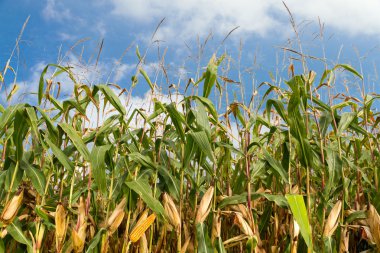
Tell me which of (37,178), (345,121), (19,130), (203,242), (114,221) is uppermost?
(345,121)

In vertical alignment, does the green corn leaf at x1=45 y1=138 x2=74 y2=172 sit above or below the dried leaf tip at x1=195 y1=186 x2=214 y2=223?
A: above

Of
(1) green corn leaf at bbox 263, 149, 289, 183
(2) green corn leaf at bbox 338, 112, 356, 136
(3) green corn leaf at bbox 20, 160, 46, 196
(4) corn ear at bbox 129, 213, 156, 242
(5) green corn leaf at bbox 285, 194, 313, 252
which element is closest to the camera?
(5) green corn leaf at bbox 285, 194, 313, 252

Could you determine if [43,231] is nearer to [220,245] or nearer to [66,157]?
[66,157]

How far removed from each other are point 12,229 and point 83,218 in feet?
1.44

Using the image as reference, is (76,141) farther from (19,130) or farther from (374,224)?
(374,224)

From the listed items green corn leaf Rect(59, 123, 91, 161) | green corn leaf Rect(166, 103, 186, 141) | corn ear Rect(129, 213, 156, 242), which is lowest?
corn ear Rect(129, 213, 156, 242)

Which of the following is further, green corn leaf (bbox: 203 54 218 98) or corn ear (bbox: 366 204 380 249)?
green corn leaf (bbox: 203 54 218 98)

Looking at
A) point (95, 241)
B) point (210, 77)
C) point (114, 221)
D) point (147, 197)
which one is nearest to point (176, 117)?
point (210, 77)

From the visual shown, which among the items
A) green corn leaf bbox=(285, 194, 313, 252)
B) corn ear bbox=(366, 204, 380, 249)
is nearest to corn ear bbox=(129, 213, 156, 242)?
green corn leaf bbox=(285, 194, 313, 252)

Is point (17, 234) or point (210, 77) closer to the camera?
point (17, 234)

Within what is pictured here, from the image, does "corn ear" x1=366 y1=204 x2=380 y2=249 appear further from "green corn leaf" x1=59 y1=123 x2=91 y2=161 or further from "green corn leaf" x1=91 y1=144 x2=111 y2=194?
"green corn leaf" x1=59 y1=123 x2=91 y2=161

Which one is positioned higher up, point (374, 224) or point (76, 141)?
point (76, 141)

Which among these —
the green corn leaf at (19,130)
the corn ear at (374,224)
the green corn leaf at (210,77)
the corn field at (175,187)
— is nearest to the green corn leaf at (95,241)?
the corn field at (175,187)

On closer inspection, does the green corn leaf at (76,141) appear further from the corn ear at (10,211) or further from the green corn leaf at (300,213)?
the green corn leaf at (300,213)
